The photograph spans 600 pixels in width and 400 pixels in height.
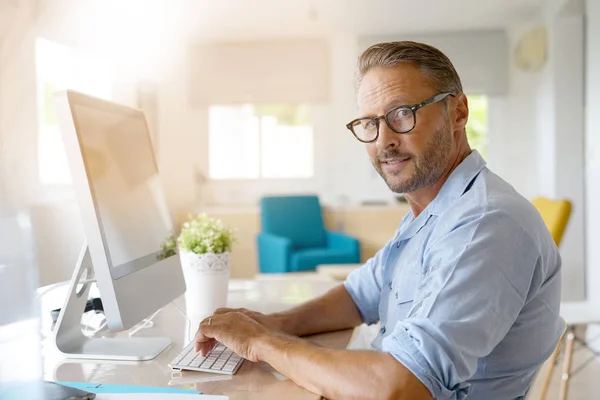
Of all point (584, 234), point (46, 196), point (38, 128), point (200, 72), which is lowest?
point (584, 234)

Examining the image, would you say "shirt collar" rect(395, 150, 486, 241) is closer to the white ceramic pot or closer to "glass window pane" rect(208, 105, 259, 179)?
the white ceramic pot

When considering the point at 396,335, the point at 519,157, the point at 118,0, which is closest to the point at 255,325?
the point at 396,335

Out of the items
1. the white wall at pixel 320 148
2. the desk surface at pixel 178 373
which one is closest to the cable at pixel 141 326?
the desk surface at pixel 178 373

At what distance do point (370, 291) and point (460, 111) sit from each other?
526 millimetres

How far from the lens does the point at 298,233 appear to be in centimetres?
508

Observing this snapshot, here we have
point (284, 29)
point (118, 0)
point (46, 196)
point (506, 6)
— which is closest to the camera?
point (46, 196)

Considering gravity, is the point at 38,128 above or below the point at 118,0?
below

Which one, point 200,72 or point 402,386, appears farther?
point 200,72

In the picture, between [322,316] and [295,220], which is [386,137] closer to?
[322,316]

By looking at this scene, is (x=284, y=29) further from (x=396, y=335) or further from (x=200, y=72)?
(x=396, y=335)

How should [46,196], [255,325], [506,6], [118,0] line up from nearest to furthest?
[255,325]
[46,196]
[118,0]
[506,6]

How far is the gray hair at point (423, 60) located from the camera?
114 cm

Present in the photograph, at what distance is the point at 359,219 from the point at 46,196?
12.3 feet

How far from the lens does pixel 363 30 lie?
562cm
